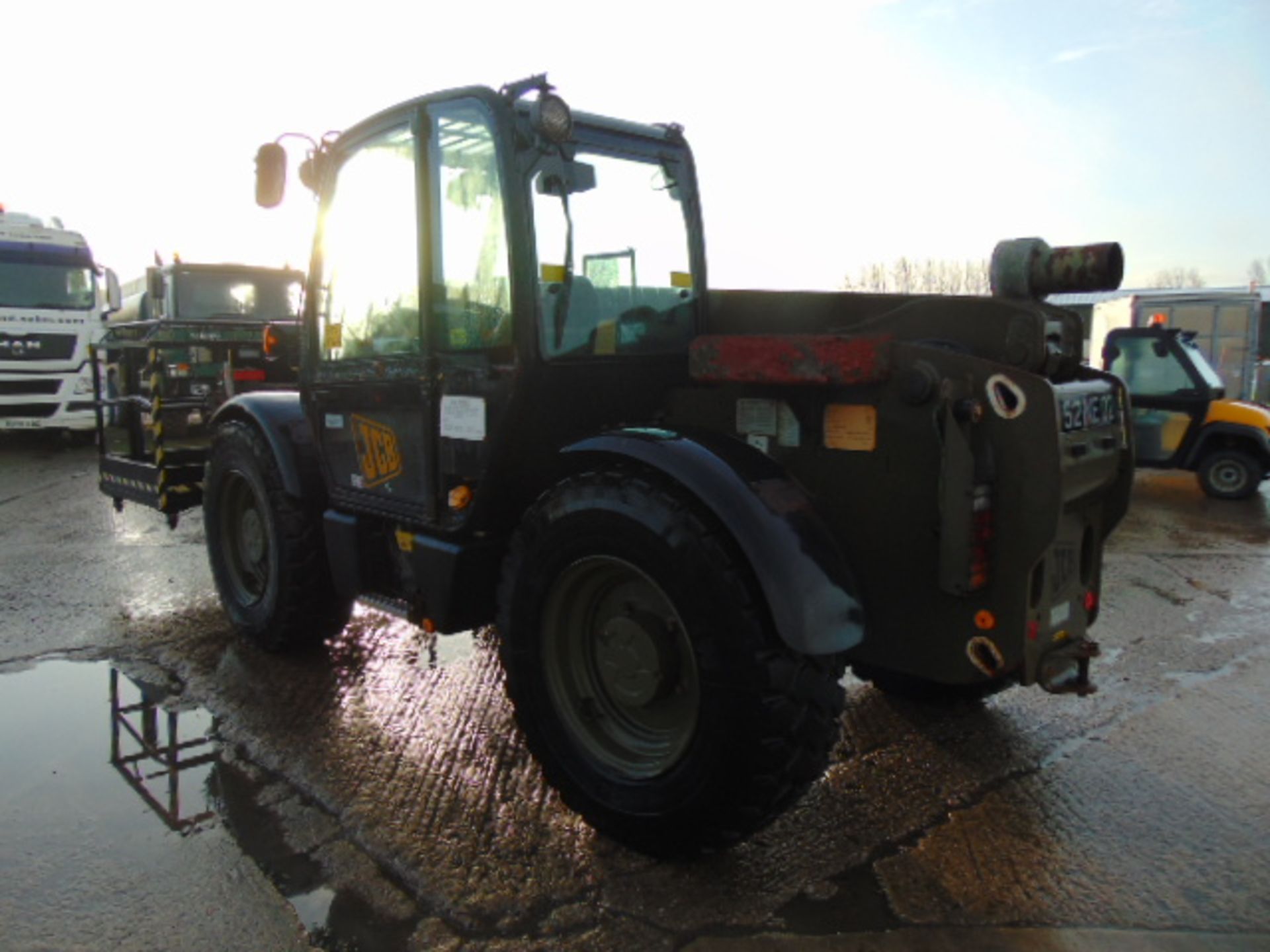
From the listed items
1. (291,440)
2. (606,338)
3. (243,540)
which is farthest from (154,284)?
(606,338)

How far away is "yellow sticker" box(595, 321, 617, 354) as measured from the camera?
11.3ft

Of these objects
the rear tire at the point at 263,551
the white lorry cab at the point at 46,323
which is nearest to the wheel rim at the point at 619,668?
the rear tire at the point at 263,551

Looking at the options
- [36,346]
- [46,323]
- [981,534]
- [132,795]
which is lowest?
[132,795]

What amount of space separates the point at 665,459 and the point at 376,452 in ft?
5.47

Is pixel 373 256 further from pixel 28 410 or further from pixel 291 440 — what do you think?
pixel 28 410

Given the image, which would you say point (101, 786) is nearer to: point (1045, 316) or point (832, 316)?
point (832, 316)

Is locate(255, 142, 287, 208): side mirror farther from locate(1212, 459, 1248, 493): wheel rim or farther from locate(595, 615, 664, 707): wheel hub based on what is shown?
locate(1212, 459, 1248, 493): wheel rim

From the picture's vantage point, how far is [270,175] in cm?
412

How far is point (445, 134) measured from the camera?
A: 3.54 meters

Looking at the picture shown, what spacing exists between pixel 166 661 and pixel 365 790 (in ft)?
6.44

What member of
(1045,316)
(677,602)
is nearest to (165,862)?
(677,602)

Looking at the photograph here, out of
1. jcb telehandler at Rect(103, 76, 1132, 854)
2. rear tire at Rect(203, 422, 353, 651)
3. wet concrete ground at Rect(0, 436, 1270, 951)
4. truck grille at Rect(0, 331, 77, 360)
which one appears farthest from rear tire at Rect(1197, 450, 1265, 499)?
truck grille at Rect(0, 331, 77, 360)

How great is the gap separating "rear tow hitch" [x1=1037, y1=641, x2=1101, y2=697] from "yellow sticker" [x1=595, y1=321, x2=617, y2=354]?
69.6 inches

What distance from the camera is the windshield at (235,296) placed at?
489 inches
